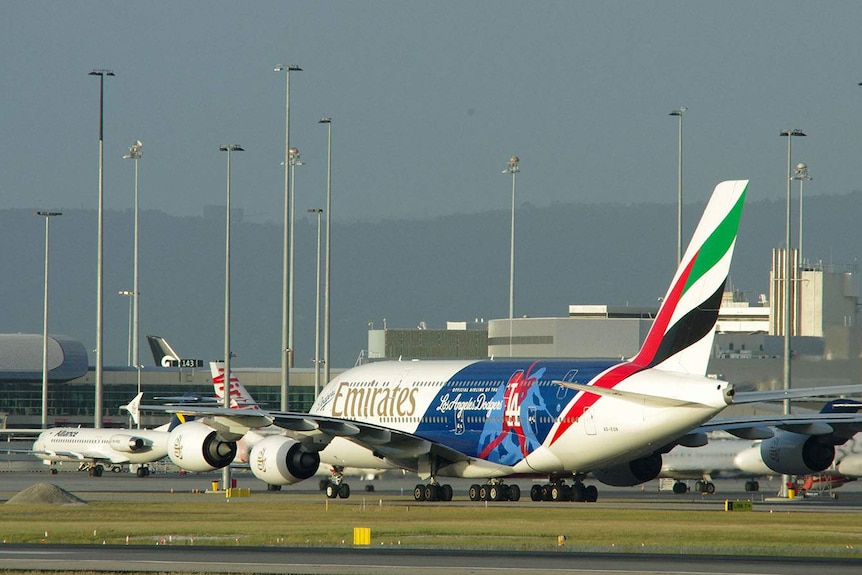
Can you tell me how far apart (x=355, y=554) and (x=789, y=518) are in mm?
15897

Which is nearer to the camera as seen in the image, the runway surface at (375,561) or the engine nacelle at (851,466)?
the runway surface at (375,561)

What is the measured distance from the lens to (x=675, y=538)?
104 ft

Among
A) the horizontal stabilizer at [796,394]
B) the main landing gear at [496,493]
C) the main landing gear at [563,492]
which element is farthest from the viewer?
the main landing gear at [496,493]

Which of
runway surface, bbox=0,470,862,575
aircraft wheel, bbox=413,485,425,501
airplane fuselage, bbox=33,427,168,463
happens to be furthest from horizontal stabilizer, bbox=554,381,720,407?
airplane fuselage, bbox=33,427,168,463

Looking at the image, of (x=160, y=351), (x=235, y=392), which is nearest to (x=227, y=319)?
(x=235, y=392)

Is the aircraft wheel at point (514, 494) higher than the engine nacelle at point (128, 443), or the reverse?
the aircraft wheel at point (514, 494)

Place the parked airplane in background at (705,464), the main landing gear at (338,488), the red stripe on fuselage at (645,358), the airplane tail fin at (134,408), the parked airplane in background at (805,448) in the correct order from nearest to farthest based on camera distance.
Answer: the red stripe on fuselage at (645,358)
the parked airplane in background at (805,448)
the main landing gear at (338,488)
the airplane tail fin at (134,408)
the parked airplane in background at (705,464)

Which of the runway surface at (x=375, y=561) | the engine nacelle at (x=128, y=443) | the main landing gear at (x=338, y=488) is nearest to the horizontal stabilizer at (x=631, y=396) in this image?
the main landing gear at (x=338, y=488)

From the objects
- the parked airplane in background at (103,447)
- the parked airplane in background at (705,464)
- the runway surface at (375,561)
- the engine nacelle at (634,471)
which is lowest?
the parked airplane in background at (103,447)

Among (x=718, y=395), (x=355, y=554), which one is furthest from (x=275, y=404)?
(x=355, y=554)

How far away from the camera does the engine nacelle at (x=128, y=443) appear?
Result: 83.6 metres

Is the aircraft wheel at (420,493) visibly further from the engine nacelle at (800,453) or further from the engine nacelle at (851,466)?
the engine nacelle at (851,466)

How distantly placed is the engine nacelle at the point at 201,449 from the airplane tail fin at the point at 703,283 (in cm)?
1647

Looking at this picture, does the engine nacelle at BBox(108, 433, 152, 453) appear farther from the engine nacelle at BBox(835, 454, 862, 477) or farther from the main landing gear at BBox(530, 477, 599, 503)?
the engine nacelle at BBox(835, 454, 862, 477)
